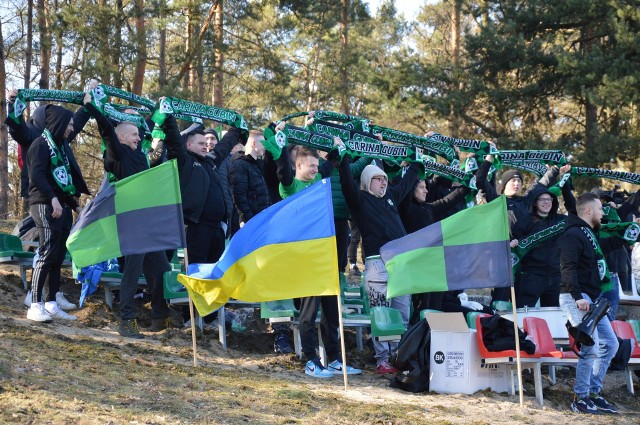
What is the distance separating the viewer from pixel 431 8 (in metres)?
34.7

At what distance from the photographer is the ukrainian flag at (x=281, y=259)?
26.6 ft

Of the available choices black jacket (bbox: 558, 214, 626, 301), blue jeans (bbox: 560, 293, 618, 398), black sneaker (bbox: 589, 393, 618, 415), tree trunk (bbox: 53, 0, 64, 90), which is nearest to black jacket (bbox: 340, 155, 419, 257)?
black jacket (bbox: 558, 214, 626, 301)

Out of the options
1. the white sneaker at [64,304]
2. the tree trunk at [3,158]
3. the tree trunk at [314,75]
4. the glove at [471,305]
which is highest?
the tree trunk at [314,75]

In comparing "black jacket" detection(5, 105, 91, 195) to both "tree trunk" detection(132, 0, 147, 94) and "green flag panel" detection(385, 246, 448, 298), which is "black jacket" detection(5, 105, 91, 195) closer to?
"green flag panel" detection(385, 246, 448, 298)

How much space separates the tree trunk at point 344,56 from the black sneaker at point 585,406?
20989 mm

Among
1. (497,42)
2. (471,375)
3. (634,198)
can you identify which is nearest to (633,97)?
(497,42)

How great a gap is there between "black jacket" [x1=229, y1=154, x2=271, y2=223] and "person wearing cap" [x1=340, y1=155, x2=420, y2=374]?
1337 mm

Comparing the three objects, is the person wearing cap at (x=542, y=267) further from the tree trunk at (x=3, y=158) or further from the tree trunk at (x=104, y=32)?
the tree trunk at (x=104, y=32)

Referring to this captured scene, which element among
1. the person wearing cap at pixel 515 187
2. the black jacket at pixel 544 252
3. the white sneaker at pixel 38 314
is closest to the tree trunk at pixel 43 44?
the white sneaker at pixel 38 314

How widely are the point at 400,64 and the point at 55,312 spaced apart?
16491 mm

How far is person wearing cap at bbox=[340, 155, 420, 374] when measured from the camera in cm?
941

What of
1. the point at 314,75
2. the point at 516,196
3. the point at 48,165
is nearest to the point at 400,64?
the point at 314,75

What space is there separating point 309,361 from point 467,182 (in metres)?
3.26

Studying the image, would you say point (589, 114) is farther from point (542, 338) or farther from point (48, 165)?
point (48, 165)
